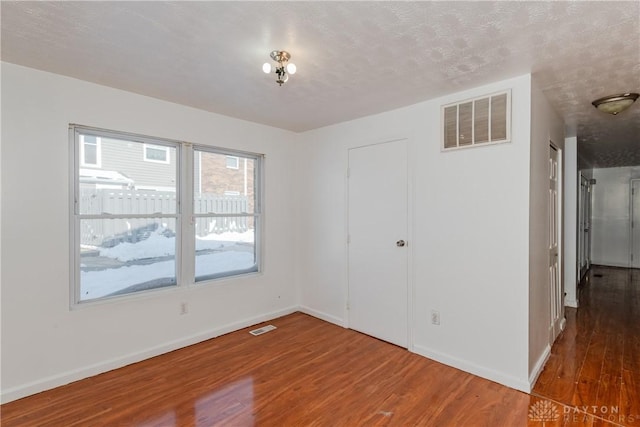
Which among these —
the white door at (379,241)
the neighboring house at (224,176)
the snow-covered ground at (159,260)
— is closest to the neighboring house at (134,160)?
the neighboring house at (224,176)

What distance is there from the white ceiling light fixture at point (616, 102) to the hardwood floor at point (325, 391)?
226cm

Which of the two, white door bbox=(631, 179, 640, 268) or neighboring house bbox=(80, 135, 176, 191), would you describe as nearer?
neighboring house bbox=(80, 135, 176, 191)

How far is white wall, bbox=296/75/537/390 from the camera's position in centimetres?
249

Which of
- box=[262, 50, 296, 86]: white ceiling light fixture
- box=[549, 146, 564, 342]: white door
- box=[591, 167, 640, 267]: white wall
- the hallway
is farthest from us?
box=[591, 167, 640, 267]: white wall

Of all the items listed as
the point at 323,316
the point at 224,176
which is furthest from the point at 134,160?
the point at 323,316

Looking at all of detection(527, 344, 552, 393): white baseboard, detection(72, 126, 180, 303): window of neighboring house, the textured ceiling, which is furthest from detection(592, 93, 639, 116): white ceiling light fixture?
detection(72, 126, 180, 303): window of neighboring house

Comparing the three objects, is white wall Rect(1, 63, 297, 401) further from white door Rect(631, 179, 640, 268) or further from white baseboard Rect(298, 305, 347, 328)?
white door Rect(631, 179, 640, 268)

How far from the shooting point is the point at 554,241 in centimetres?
336

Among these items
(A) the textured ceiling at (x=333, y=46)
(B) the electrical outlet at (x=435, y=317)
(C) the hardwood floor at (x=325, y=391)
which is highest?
(A) the textured ceiling at (x=333, y=46)

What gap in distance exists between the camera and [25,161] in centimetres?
237

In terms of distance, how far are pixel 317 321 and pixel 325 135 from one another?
2.33 m

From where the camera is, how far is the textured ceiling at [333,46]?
1651mm

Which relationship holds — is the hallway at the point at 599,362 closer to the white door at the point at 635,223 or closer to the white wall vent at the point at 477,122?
the white wall vent at the point at 477,122

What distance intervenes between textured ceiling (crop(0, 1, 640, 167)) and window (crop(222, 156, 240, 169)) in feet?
2.74
